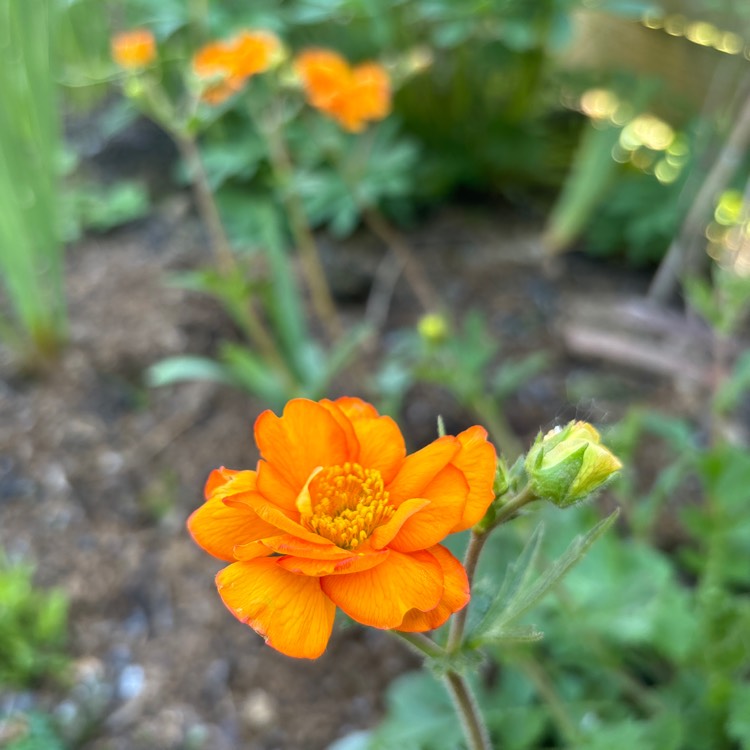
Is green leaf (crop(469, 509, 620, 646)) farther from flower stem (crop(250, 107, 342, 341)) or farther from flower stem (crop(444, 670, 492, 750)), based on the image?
flower stem (crop(250, 107, 342, 341))

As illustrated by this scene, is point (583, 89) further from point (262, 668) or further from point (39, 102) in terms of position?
point (262, 668)

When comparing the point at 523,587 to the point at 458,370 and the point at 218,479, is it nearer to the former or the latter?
the point at 218,479

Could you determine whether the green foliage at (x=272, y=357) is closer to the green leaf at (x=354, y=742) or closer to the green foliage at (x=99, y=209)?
the green leaf at (x=354, y=742)

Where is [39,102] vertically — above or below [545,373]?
above

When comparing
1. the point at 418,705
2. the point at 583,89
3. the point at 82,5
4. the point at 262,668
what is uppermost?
the point at 583,89

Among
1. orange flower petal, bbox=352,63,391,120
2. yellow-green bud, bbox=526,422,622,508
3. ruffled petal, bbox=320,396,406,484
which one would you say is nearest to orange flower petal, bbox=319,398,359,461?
ruffled petal, bbox=320,396,406,484

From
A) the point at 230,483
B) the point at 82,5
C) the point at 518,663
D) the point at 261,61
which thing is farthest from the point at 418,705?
the point at 82,5

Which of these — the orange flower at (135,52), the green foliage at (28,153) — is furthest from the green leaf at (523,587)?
the green foliage at (28,153)
